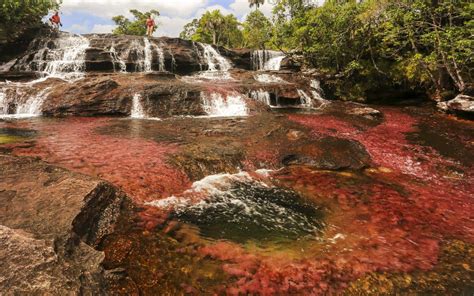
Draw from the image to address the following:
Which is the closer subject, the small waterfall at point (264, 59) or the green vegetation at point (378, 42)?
the green vegetation at point (378, 42)

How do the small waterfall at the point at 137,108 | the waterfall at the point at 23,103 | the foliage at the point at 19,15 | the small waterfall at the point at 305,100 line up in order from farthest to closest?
the foliage at the point at 19,15 < the small waterfall at the point at 305,100 < the small waterfall at the point at 137,108 < the waterfall at the point at 23,103

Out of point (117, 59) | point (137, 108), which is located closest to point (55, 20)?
point (117, 59)

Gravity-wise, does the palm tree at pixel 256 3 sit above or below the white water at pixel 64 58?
above

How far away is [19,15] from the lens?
76.0 ft

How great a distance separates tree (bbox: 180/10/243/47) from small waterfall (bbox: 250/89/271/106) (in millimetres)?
38470

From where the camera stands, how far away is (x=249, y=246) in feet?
16.4

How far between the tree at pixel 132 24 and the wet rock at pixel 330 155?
58558 millimetres

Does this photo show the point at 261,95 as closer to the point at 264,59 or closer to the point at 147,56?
the point at 147,56

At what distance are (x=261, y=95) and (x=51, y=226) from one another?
1623 centimetres

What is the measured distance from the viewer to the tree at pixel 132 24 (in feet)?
198

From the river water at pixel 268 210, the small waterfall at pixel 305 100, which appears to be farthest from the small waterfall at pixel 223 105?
the small waterfall at pixel 305 100

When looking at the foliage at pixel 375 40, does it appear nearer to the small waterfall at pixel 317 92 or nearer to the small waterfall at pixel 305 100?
the small waterfall at pixel 317 92

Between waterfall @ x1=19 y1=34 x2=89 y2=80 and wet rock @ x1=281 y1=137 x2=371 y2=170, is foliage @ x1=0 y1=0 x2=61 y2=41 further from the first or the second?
wet rock @ x1=281 y1=137 x2=371 y2=170

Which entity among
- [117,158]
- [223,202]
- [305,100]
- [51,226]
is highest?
[305,100]
